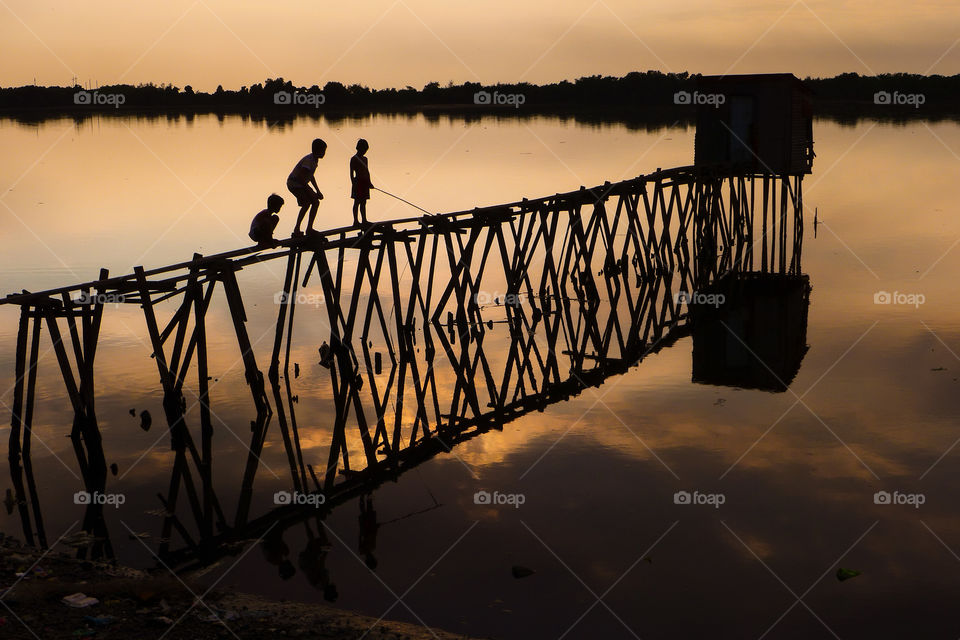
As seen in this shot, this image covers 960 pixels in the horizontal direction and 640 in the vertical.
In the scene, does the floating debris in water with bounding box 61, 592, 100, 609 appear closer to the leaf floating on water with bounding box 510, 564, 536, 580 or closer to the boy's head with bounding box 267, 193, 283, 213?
the leaf floating on water with bounding box 510, 564, 536, 580

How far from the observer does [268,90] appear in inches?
4872

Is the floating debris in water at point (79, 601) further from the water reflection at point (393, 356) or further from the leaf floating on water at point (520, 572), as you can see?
the leaf floating on water at point (520, 572)

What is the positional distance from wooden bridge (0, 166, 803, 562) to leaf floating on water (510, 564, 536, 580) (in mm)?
2707

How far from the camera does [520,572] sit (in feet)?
30.4

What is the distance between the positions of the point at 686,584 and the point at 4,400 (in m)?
10.3

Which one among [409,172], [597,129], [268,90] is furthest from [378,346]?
[268,90]

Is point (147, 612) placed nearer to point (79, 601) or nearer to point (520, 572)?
point (79, 601)

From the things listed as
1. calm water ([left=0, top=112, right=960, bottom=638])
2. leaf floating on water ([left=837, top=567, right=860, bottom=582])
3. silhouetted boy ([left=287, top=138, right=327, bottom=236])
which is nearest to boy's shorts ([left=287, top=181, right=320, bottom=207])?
silhouetted boy ([left=287, top=138, right=327, bottom=236])

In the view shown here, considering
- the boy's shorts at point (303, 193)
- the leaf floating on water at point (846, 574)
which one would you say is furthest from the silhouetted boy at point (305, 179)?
the leaf floating on water at point (846, 574)

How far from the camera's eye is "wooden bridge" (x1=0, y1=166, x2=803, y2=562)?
39.0ft

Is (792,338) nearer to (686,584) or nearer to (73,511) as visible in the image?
(686,584)

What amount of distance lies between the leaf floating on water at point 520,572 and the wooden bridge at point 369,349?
8.88ft

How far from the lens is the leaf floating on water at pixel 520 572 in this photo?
921 cm

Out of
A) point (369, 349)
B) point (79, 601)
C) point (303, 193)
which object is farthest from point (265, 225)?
point (79, 601)
